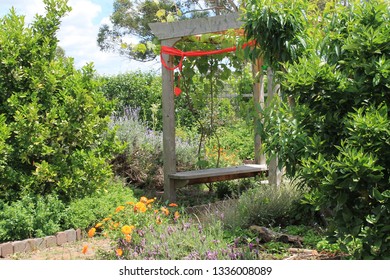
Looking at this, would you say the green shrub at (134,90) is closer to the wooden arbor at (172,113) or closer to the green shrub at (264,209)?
the wooden arbor at (172,113)

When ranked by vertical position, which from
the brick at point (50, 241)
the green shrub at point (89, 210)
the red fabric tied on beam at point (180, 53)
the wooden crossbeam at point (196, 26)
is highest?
the wooden crossbeam at point (196, 26)

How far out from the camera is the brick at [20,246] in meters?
5.40

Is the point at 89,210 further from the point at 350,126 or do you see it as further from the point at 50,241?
the point at 350,126

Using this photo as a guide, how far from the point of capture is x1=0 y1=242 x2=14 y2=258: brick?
17.5ft

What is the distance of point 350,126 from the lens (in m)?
3.60

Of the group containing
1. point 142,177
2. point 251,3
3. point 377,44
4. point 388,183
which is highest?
point 251,3

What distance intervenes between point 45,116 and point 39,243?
1.48 metres

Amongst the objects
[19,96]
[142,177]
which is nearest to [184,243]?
[19,96]

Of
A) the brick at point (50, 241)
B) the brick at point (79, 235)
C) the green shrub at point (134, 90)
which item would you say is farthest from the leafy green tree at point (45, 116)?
the green shrub at point (134, 90)

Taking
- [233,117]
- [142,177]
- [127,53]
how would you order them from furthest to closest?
[127,53]
[233,117]
[142,177]

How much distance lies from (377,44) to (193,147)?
19.2ft

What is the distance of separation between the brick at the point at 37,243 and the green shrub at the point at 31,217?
62 mm

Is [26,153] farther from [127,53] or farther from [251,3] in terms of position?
[127,53]

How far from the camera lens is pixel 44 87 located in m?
6.16
